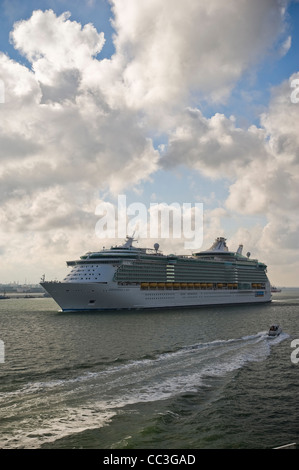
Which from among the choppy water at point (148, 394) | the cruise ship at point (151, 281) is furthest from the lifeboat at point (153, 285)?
the choppy water at point (148, 394)

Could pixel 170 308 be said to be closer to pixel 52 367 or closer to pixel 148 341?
pixel 148 341

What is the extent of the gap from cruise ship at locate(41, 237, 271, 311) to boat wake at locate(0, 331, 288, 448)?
53835 millimetres

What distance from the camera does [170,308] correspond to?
106 m

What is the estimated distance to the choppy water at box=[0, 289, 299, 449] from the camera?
59.1 feet

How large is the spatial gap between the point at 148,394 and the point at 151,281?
8003 cm

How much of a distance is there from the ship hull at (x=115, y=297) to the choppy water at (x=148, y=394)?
4152 cm

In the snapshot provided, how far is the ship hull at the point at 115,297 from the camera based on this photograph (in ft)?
288

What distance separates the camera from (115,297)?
303ft

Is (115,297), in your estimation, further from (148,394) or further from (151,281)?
(148,394)

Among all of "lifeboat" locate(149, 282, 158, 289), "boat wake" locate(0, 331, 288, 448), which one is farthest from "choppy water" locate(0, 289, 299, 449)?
"lifeboat" locate(149, 282, 158, 289)

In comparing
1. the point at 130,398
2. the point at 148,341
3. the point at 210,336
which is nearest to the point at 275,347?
the point at 210,336

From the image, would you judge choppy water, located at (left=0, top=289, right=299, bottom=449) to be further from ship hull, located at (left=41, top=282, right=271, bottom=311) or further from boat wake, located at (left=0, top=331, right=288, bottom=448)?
ship hull, located at (left=41, top=282, right=271, bottom=311)

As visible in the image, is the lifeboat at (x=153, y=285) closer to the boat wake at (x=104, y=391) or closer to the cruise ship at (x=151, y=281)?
the cruise ship at (x=151, y=281)

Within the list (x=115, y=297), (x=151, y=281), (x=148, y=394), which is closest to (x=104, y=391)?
(x=148, y=394)
